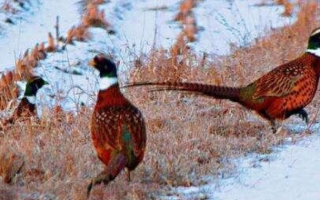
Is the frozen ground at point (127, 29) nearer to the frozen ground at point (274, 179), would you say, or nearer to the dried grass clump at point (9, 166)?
the frozen ground at point (274, 179)

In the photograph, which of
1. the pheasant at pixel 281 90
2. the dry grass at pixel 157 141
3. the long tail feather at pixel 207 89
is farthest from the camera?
the pheasant at pixel 281 90

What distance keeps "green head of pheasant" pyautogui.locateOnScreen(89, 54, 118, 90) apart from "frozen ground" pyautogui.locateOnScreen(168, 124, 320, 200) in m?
0.85

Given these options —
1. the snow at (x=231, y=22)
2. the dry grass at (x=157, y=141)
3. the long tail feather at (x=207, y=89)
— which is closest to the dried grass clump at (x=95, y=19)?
the snow at (x=231, y=22)

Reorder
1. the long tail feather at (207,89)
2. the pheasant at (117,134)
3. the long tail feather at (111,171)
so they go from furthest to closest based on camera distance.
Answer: the long tail feather at (207,89) → the pheasant at (117,134) → the long tail feather at (111,171)

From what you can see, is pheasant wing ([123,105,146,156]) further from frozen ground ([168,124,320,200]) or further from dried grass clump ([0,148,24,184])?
dried grass clump ([0,148,24,184])

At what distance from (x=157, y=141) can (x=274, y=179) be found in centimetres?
114

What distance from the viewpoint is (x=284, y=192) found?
5.49 meters

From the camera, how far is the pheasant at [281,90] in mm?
6812

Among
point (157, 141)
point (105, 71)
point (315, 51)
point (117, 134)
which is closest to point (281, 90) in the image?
point (315, 51)

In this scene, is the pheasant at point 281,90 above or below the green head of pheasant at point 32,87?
above

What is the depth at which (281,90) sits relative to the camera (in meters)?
6.87

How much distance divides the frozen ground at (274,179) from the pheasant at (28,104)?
8.32ft

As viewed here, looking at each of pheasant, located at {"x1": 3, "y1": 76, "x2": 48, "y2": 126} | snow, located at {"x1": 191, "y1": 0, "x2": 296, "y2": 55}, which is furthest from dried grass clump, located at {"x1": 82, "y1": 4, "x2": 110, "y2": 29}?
pheasant, located at {"x1": 3, "y1": 76, "x2": 48, "y2": 126}

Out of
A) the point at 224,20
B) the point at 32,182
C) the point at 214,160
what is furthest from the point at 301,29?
the point at 32,182
